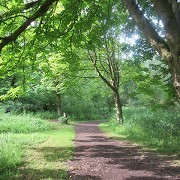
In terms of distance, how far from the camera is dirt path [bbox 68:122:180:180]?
7.02 m

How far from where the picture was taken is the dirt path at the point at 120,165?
7.02 meters

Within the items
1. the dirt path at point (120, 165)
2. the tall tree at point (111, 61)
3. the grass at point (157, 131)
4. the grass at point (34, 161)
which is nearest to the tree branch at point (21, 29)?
the grass at point (34, 161)

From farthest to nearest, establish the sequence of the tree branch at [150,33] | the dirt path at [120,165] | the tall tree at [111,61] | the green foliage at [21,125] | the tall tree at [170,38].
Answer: the tall tree at [111,61], the green foliage at [21,125], the dirt path at [120,165], the tree branch at [150,33], the tall tree at [170,38]

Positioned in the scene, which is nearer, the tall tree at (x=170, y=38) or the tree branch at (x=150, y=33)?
the tall tree at (x=170, y=38)

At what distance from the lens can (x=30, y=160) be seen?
353 inches

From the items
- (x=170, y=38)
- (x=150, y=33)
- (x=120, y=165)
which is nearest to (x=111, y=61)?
(x=120, y=165)

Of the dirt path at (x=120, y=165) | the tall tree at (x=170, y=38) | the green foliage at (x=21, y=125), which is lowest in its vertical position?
the dirt path at (x=120, y=165)

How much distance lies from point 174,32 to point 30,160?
22.7 ft

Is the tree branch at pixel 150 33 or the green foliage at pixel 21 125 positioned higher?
the tree branch at pixel 150 33

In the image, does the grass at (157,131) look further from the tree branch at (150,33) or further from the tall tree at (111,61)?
the tree branch at (150,33)

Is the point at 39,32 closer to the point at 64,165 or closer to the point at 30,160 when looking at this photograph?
the point at 64,165

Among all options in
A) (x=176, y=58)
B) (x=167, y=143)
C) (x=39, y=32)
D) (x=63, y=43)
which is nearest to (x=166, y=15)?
(x=176, y=58)

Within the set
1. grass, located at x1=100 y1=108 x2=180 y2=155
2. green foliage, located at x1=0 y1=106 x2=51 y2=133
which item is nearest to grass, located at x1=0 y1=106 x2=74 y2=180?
grass, located at x1=100 y1=108 x2=180 y2=155

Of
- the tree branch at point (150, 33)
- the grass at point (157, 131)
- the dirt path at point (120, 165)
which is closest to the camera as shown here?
the tree branch at point (150, 33)
